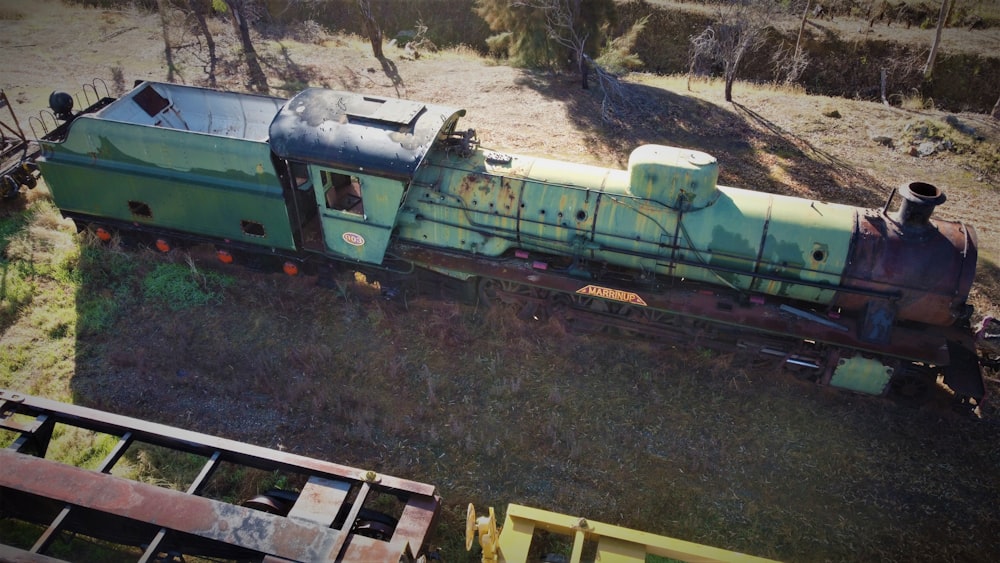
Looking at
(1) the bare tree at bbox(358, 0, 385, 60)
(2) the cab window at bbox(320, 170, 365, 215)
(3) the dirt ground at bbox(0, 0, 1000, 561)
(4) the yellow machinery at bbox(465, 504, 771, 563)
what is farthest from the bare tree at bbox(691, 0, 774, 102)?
(4) the yellow machinery at bbox(465, 504, 771, 563)

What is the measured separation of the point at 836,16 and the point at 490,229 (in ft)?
78.2

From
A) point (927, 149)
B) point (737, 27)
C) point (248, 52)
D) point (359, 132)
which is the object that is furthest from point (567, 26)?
point (359, 132)

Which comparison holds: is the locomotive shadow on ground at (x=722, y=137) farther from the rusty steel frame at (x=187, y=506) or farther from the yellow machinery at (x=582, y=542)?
the rusty steel frame at (x=187, y=506)

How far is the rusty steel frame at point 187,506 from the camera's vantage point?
562 centimetres

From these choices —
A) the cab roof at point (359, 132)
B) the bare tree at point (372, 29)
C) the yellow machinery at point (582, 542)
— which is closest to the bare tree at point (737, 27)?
the bare tree at point (372, 29)

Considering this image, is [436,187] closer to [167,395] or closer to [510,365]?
[510,365]

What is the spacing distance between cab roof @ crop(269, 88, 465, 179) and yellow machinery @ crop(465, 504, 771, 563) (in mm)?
5104

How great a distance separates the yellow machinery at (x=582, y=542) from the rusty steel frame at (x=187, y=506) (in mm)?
631

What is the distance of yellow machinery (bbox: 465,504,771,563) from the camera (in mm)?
5941

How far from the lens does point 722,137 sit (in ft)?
55.2

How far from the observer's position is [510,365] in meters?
10.1

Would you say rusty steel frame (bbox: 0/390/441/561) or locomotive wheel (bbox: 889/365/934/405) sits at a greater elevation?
rusty steel frame (bbox: 0/390/441/561)

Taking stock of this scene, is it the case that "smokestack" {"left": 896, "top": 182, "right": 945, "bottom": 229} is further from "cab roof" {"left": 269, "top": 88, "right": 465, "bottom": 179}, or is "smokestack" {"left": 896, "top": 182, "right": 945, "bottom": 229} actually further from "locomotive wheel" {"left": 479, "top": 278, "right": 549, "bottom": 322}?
"cab roof" {"left": 269, "top": 88, "right": 465, "bottom": 179}

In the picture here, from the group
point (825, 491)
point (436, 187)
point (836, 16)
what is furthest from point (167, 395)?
point (836, 16)
